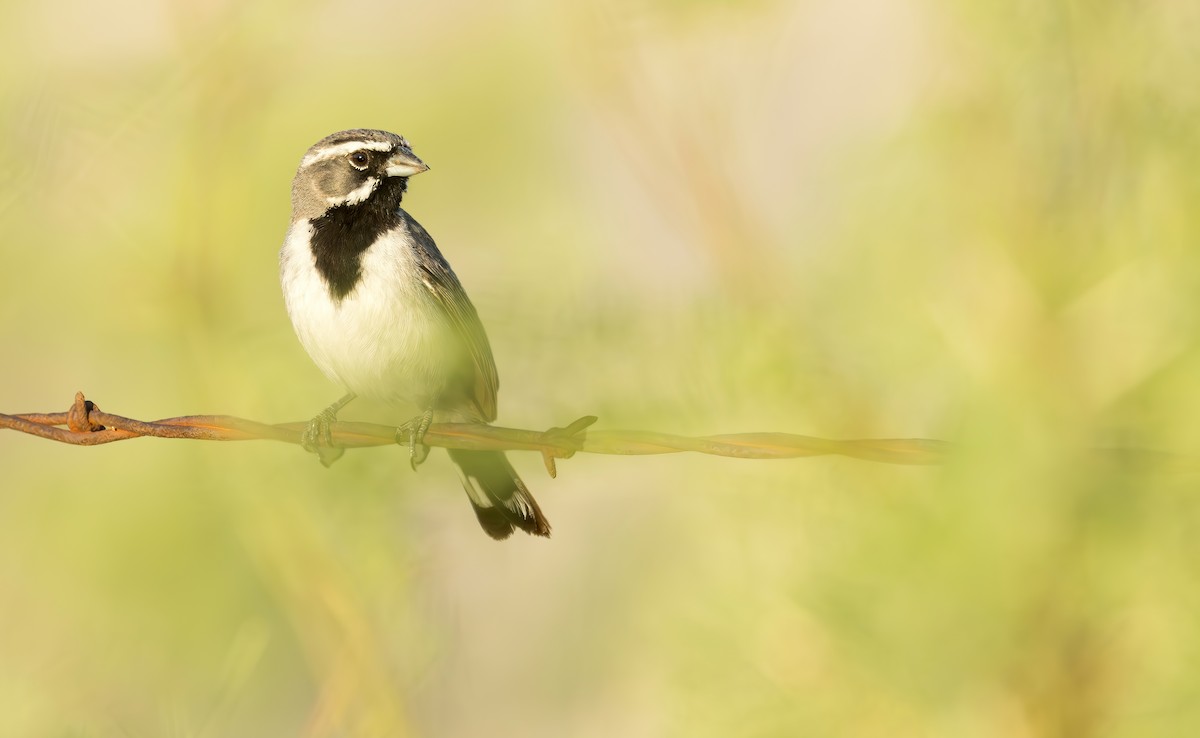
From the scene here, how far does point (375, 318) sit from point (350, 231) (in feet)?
1.36

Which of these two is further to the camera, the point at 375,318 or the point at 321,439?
the point at 375,318

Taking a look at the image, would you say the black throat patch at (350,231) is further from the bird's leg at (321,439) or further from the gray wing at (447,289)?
the bird's leg at (321,439)

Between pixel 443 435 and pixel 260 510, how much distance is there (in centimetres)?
78

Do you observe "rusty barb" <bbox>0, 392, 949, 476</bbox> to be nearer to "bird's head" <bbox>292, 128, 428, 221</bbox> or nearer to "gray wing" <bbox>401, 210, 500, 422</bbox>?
"gray wing" <bbox>401, 210, 500, 422</bbox>

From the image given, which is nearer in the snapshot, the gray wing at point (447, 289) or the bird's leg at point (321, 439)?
the bird's leg at point (321, 439)

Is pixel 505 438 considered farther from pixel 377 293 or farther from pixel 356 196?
pixel 356 196

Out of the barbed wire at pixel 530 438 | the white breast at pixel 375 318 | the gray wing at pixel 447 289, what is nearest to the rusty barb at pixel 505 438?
the barbed wire at pixel 530 438

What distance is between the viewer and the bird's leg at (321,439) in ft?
9.06

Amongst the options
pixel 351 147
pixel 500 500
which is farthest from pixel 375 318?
pixel 500 500

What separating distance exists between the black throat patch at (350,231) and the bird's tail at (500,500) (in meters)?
0.86

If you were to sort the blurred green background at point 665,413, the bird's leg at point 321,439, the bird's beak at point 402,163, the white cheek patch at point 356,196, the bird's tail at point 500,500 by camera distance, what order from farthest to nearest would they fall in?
the white cheek patch at point 356,196 < the bird's beak at point 402,163 < the bird's tail at point 500,500 < the bird's leg at point 321,439 < the blurred green background at point 665,413

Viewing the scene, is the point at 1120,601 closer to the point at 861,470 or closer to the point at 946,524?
the point at 946,524

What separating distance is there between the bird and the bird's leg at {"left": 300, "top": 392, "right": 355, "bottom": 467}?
2.82 feet

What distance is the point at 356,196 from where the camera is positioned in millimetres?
4594
